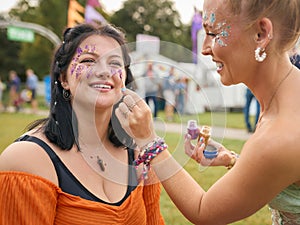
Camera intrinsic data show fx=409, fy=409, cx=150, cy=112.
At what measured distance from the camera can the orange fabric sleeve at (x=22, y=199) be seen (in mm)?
1608

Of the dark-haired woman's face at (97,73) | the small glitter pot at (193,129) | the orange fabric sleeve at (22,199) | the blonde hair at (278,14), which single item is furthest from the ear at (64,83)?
the blonde hair at (278,14)

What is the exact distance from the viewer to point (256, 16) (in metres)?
1.27

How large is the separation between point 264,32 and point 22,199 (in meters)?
1.10

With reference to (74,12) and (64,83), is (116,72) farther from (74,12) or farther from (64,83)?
(74,12)

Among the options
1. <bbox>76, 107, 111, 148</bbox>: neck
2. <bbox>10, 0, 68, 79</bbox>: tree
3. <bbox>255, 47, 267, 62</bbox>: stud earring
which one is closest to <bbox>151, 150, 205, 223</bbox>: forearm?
<bbox>255, 47, 267, 62</bbox>: stud earring

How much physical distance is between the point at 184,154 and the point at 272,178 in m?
0.45

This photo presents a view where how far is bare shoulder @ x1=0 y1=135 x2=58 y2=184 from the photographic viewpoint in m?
1.63

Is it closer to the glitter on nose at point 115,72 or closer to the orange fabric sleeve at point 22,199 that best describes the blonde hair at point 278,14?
the glitter on nose at point 115,72

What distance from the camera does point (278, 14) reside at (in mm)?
1256

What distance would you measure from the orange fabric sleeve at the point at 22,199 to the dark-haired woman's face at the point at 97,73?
44 centimetres

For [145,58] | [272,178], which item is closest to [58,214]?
[145,58]

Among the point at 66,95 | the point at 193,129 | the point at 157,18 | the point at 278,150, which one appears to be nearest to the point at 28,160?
the point at 66,95

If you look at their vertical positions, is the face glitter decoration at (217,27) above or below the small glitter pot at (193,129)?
above

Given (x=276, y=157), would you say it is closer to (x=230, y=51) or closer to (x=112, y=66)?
(x=230, y=51)
